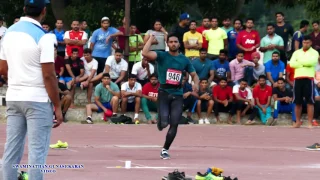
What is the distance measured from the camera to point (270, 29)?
22.3 meters

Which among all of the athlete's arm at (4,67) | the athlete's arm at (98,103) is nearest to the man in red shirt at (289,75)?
the athlete's arm at (98,103)

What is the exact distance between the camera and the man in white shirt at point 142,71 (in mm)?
22234

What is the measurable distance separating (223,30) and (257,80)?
1574mm

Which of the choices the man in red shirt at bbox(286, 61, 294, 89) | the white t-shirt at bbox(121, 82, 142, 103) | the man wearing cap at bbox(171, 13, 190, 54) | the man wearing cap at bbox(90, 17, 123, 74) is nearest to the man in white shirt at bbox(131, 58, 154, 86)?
the white t-shirt at bbox(121, 82, 142, 103)

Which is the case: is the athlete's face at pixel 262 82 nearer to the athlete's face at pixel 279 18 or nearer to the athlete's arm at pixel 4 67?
the athlete's face at pixel 279 18

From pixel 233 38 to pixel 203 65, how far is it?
121cm

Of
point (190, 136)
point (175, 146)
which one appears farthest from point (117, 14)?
point (175, 146)

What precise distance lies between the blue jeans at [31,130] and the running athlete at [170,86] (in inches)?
229

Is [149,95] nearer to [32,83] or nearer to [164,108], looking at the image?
[164,108]

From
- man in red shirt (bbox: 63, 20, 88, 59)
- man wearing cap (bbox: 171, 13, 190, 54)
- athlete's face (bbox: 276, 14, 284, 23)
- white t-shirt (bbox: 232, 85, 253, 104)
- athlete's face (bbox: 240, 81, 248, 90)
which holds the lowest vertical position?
white t-shirt (bbox: 232, 85, 253, 104)

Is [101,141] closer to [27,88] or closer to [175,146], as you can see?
[175,146]

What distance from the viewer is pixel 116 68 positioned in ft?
72.9

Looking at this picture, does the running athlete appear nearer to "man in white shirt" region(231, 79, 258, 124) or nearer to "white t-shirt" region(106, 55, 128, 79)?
"man in white shirt" region(231, 79, 258, 124)

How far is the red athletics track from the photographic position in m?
11.6
